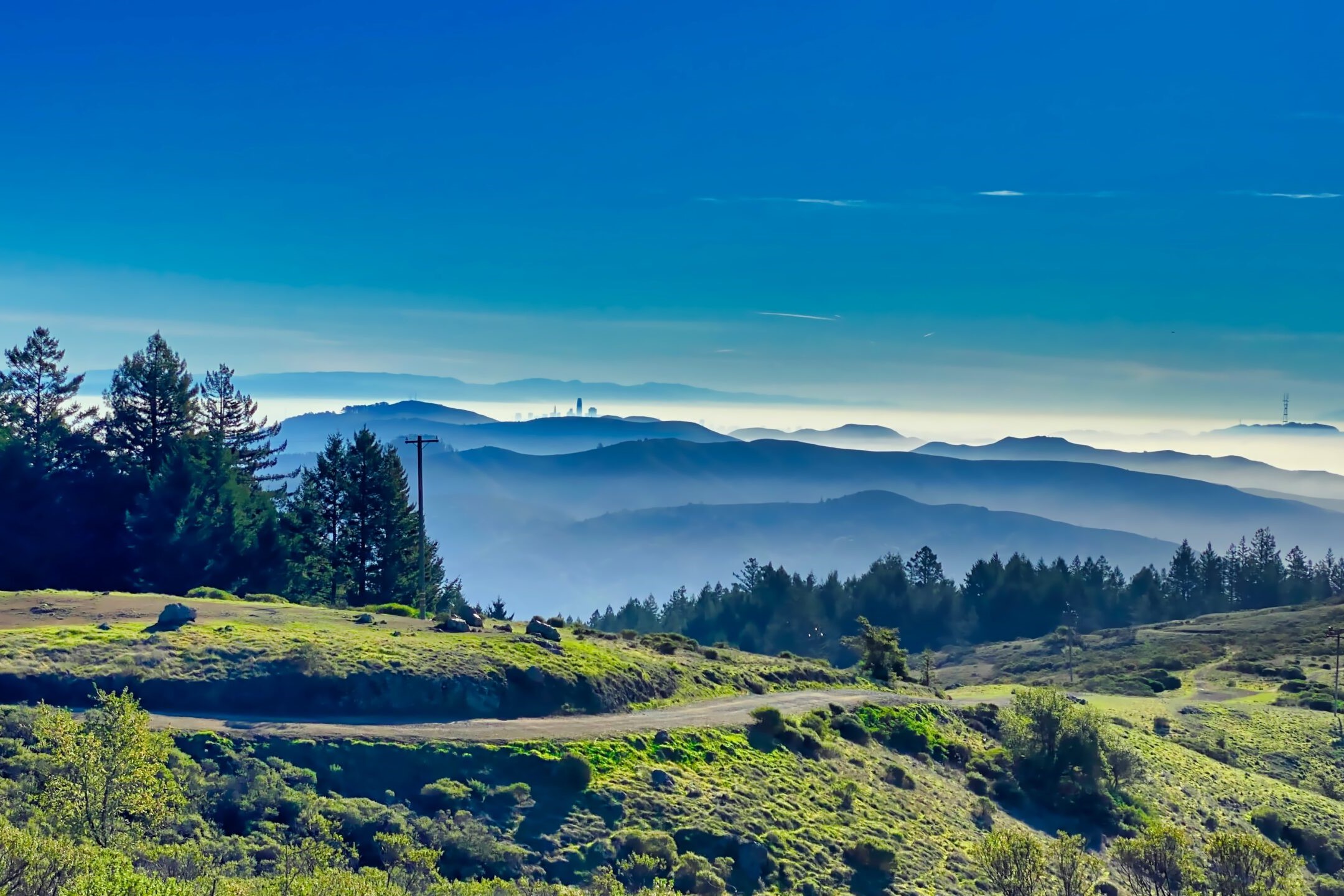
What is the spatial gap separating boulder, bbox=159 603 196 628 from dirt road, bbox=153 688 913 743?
9.48 m

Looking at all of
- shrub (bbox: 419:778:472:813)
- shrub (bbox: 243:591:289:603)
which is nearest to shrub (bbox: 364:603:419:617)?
shrub (bbox: 243:591:289:603)

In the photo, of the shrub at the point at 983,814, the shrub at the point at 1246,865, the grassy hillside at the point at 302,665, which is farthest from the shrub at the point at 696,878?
the shrub at the point at 983,814

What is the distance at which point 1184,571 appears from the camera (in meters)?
157

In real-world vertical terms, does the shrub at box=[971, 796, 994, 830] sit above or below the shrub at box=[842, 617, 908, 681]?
below

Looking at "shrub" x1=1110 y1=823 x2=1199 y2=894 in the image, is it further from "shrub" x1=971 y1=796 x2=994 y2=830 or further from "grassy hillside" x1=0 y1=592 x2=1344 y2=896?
"shrub" x1=971 y1=796 x2=994 y2=830

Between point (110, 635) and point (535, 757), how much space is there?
18.3 m

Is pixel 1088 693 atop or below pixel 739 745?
below

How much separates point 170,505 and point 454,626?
2697cm

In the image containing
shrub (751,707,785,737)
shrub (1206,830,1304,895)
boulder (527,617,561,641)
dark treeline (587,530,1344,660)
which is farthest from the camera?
dark treeline (587,530,1344,660)

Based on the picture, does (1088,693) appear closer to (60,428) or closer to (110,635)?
(110,635)

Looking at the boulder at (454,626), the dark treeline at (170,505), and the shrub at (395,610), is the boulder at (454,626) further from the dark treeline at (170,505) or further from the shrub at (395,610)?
the dark treeline at (170,505)

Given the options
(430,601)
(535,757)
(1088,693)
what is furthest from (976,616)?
(535,757)

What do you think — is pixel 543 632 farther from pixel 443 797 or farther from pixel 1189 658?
pixel 1189 658

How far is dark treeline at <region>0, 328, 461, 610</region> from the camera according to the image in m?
60.1
